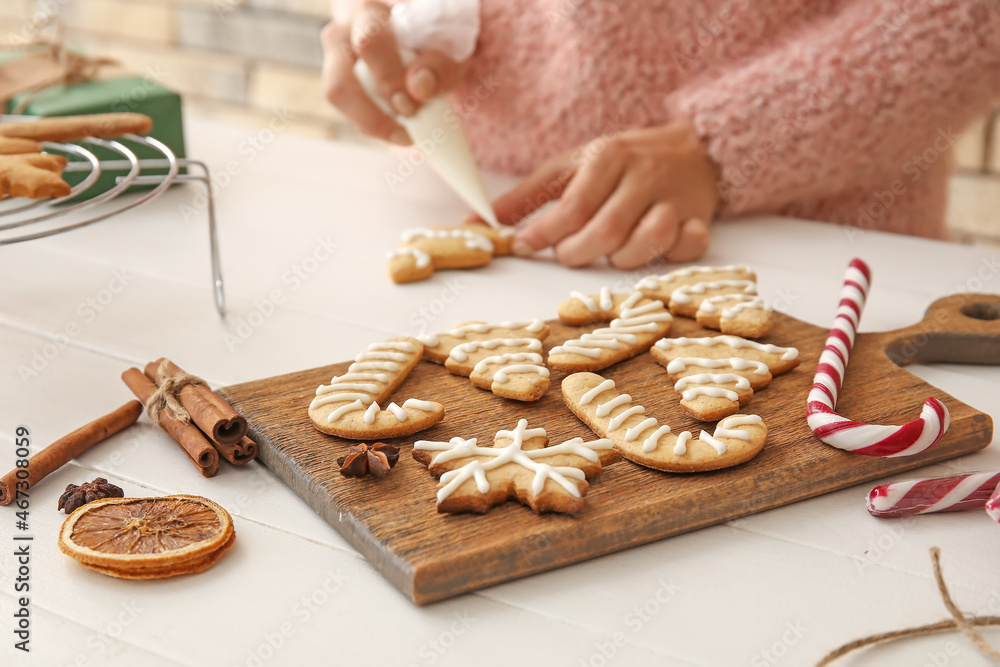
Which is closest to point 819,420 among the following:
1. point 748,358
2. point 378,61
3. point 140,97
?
point 748,358

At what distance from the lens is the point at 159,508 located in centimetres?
71

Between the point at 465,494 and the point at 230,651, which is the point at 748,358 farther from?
the point at 230,651

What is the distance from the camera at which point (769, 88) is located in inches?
51.9

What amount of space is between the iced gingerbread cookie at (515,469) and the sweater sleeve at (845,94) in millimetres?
729

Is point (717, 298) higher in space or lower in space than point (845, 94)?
lower

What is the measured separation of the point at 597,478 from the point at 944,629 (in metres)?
0.27

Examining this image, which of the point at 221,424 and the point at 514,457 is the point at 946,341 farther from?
the point at 221,424

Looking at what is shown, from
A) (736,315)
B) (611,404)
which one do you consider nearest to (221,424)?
(611,404)

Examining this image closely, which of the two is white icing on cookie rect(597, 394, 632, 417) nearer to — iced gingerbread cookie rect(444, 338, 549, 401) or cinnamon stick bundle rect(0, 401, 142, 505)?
iced gingerbread cookie rect(444, 338, 549, 401)

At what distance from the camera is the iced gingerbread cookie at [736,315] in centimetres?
99

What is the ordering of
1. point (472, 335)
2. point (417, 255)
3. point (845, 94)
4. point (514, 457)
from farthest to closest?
point (845, 94), point (417, 255), point (472, 335), point (514, 457)

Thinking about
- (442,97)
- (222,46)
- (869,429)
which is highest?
(442,97)

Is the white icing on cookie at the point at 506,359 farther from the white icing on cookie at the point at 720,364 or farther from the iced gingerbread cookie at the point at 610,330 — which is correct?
the white icing on cookie at the point at 720,364

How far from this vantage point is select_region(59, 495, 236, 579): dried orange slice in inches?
25.9
